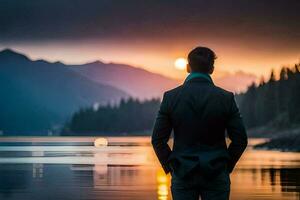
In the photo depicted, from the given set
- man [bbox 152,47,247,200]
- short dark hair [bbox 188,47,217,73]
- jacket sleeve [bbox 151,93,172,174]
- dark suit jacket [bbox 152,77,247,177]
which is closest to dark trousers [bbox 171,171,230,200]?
man [bbox 152,47,247,200]

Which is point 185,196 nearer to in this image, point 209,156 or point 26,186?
point 209,156

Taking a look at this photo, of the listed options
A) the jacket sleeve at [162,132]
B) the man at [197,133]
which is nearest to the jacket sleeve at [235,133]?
the man at [197,133]

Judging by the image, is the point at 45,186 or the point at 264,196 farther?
the point at 45,186

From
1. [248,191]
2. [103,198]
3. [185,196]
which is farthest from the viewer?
[248,191]

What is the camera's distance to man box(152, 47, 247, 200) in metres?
8.36

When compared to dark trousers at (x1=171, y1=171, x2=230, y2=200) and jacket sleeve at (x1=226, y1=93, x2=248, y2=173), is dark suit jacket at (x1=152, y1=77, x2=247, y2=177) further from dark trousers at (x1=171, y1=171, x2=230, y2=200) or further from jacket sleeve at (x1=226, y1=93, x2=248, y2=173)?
dark trousers at (x1=171, y1=171, x2=230, y2=200)

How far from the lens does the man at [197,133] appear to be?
8.36 m

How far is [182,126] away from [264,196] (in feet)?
72.3

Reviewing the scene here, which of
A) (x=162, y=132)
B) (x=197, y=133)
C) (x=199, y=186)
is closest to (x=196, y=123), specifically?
(x=197, y=133)

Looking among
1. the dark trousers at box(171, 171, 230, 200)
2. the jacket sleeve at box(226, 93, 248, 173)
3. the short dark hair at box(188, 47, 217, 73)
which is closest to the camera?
the dark trousers at box(171, 171, 230, 200)

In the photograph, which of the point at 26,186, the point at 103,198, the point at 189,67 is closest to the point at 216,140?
the point at 189,67

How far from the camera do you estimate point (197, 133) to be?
845 cm

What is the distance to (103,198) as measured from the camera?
28625mm

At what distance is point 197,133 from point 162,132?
0.34 metres
